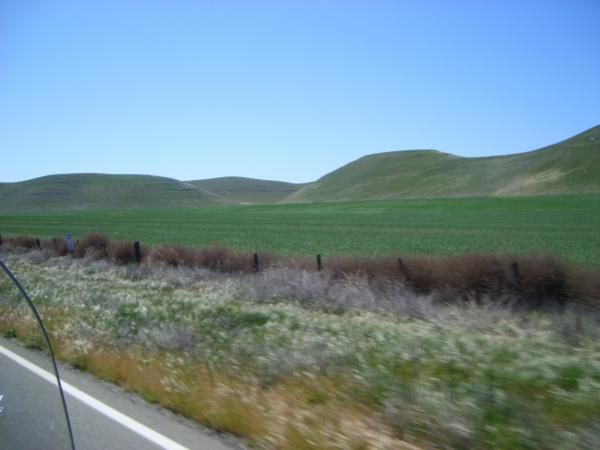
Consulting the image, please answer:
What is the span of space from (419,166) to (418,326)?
484 ft

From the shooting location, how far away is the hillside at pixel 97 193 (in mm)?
149250

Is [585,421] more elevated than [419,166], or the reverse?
[419,166]

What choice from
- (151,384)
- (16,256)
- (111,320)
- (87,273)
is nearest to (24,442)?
(151,384)

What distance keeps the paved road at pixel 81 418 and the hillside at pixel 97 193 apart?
147267 millimetres

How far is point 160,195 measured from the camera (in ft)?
558

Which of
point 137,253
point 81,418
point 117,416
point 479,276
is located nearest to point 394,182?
point 137,253

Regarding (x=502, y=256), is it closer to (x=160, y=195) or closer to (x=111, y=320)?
(x=111, y=320)

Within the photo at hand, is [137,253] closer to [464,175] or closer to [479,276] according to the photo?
[479,276]

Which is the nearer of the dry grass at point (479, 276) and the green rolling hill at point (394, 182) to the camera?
the dry grass at point (479, 276)

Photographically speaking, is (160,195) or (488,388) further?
(160,195)

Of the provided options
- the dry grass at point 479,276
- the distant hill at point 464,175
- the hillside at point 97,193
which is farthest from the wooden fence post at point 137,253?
→ the hillside at point 97,193

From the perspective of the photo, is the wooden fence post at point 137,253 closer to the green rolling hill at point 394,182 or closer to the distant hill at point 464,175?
the green rolling hill at point 394,182

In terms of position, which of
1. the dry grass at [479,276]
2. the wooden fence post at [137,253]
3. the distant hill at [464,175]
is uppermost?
the distant hill at [464,175]

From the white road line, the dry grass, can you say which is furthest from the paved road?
the dry grass
